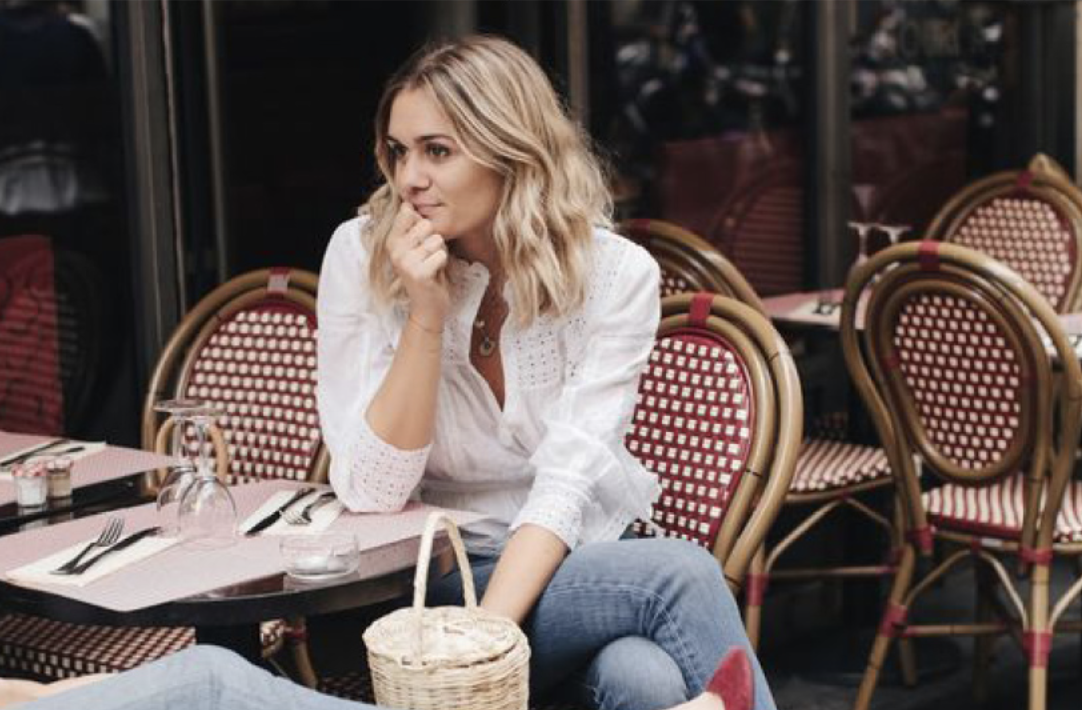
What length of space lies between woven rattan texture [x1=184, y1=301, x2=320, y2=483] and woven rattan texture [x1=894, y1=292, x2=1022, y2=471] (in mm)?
1215

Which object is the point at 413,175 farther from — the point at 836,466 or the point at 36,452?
the point at 836,466

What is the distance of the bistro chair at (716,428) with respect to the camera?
9.29ft

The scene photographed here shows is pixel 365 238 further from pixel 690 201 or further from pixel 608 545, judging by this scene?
pixel 690 201

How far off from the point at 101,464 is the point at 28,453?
6.3 inches

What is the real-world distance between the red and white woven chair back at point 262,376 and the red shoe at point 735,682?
Result: 130cm

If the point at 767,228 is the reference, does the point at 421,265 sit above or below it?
above

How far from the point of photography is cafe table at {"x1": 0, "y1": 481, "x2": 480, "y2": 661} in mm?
2246

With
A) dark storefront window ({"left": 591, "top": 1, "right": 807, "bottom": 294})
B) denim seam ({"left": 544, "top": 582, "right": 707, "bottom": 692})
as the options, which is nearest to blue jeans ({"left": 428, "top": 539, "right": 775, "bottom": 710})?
denim seam ({"left": 544, "top": 582, "right": 707, "bottom": 692})

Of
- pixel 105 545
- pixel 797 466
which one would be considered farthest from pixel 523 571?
pixel 797 466

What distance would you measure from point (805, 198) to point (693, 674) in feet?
10.3

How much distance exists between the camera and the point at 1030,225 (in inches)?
210

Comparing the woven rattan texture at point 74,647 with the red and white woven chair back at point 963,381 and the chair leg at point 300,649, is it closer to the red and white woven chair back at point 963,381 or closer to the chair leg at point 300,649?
the chair leg at point 300,649

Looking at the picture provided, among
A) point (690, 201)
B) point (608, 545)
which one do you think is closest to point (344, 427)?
point (608, 545)

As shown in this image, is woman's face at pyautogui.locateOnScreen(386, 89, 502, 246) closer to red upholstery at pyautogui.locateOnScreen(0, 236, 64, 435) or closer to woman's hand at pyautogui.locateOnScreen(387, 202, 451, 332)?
woman's hand at pyautogui.locateOnScreen(387, 202, 451, 332)
